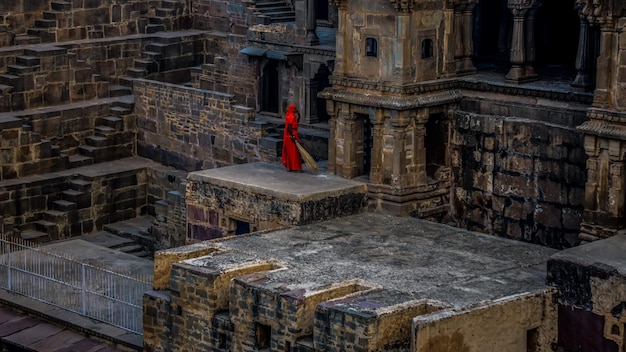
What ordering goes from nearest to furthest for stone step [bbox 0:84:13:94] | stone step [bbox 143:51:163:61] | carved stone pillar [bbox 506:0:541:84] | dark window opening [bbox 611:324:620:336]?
dark window opening [bbox 611:324:620:336], carved stone pillar [bbox 506:0:541:84], stone step [bbox 0:84:13:94], stone step [bbox 143:51:163:61]

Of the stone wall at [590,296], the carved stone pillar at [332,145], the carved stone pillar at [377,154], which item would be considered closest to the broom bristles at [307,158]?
the carved stone pillar at [332,145]

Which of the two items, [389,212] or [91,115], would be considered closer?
[389,212]

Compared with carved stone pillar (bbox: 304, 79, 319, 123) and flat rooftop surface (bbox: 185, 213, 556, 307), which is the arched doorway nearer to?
flat rooftop surface (bbox: 185, 213, 556, 307)

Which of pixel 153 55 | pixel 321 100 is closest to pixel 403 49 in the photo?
pixel 321 100

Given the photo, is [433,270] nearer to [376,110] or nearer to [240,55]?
[376,110]

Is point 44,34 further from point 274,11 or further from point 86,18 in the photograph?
point 274,11

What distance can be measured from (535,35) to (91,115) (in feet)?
33.0

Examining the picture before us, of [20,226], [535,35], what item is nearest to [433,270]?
[535,35]

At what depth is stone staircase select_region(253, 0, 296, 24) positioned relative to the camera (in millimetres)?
34781

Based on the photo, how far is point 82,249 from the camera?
94.7ft

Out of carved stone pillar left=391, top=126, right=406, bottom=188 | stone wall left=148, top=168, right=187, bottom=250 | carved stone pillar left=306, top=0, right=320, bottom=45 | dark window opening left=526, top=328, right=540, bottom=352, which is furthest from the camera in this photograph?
carved stone pillar left=306, top=0, right=320, bottom=45

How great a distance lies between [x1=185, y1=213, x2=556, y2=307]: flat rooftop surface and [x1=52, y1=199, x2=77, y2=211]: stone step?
674cm

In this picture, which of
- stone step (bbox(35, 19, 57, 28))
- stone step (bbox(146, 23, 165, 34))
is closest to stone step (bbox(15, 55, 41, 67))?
stone step (bbox(35, 19, 57, 28))

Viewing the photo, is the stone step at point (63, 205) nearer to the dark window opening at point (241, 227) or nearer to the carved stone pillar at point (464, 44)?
the dark window opening at point (241, 227)
